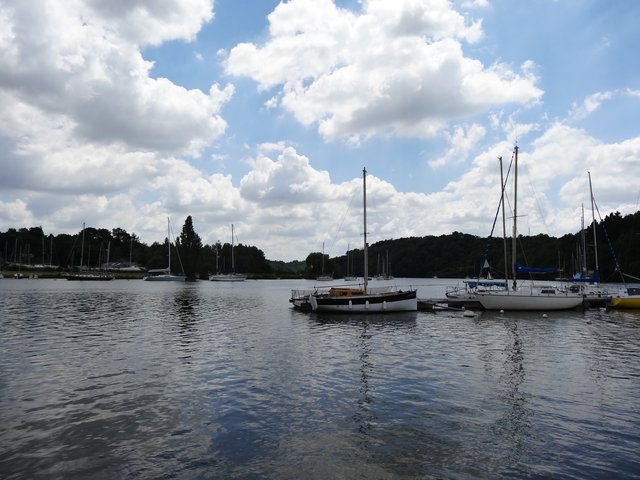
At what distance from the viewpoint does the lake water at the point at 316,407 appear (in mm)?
11852

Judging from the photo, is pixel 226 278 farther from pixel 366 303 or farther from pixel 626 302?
pixel 626 302

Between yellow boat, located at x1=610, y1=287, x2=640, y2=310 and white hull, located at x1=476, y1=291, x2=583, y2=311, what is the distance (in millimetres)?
6632

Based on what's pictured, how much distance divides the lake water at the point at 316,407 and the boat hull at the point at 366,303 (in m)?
18.5

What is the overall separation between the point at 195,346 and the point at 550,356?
22.1m

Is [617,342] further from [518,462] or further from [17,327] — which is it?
[17,327]

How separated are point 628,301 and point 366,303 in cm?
3605

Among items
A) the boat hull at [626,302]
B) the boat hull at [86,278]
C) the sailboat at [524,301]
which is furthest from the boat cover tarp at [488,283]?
the boat hull at [86,278]

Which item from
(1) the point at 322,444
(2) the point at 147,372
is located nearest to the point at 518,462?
(1) the point at 322,444

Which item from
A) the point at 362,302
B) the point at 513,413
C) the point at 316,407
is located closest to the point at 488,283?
the point at 362,302

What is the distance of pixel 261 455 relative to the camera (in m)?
12.4

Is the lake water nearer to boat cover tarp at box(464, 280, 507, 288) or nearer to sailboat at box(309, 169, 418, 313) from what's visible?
sailboat at box(309, 169, 418, 313)

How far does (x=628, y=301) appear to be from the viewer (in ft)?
200

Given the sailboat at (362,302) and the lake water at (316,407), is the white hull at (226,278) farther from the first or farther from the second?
the lake water at (316,407)

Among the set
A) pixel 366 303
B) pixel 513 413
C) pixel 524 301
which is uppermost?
pixel 366 303
